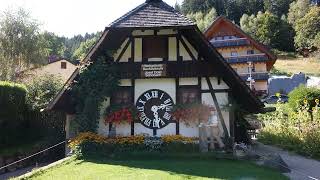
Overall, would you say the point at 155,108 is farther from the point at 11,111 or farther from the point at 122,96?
the point at 11,111

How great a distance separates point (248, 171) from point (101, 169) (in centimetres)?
478

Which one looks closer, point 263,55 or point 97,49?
point 97,49

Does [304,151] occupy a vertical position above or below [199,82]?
below

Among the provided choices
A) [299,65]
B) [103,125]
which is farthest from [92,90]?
[299,65]

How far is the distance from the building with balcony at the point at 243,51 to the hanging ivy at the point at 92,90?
1340 inches

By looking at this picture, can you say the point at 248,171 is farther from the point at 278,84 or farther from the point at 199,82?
the point at 278,84

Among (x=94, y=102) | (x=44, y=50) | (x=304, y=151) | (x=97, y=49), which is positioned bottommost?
(x=304, y=151)

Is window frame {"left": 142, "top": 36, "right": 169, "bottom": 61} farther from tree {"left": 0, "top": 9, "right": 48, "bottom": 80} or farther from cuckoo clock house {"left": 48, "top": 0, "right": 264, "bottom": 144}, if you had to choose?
tree {"left": 0, "top": 9, "right": 48, "bottom": 80}

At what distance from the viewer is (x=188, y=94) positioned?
751 inches

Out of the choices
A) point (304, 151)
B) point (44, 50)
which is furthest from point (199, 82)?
point (44, 50)

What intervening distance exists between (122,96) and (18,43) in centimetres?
2789

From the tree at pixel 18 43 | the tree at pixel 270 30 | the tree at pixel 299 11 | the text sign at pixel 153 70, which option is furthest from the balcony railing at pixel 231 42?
the tree at pixel 299 11

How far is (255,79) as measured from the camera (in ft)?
172

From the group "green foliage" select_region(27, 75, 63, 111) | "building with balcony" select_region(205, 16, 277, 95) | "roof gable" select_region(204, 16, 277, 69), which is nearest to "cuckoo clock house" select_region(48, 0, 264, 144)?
"green foliage" select_region(27, 75, 63, 111)
